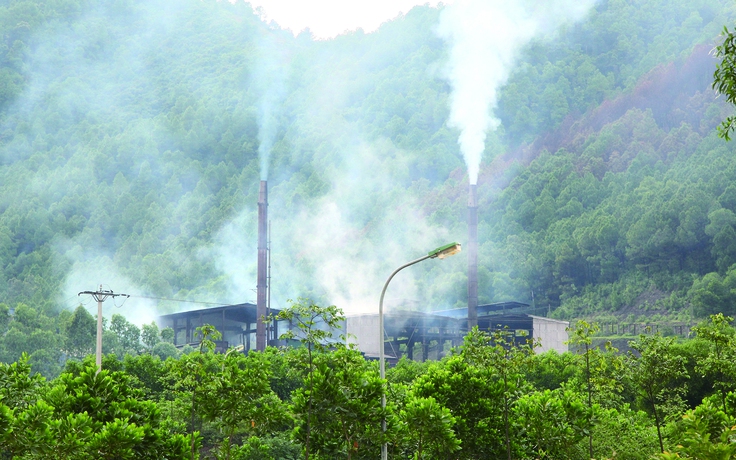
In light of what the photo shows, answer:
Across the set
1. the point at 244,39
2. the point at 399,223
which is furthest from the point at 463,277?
the point at 244,39

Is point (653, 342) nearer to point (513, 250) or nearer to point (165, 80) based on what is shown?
point (513, 250)

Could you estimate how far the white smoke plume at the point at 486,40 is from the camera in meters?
114

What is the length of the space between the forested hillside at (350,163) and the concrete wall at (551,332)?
75.7 ft

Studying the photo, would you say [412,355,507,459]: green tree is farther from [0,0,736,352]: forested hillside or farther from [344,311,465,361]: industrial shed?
[0,0,736,352]: forested hillside

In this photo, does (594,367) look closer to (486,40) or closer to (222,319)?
(222,319)

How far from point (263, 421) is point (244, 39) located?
16809cm

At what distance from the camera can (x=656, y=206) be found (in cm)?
9875

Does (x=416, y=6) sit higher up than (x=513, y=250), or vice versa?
(x=416, y=6)

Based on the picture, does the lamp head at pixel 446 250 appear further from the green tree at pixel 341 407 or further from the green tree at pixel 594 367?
the green tree at pixel 594 367

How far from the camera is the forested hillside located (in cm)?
10319

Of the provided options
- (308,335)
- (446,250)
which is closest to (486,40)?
(446,250)

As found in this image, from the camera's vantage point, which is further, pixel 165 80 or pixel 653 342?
pixel 165 80

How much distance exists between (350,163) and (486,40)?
3678 cm

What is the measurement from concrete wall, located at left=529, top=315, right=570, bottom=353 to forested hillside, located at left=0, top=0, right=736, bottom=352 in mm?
23060
